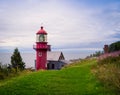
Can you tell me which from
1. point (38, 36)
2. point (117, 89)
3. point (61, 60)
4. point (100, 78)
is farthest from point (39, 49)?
point (117, 89)

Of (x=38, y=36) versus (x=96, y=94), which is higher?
(x=38, y=36)

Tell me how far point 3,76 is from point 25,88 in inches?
400

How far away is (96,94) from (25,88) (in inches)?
141

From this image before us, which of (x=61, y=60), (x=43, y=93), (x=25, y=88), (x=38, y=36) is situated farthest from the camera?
(x=61, y=60)

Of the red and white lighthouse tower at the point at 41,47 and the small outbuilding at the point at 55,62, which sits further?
the small outbuilding at the point at 55,62

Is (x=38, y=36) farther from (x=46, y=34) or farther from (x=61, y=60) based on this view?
(x=61, y=60)

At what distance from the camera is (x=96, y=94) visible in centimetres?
1127

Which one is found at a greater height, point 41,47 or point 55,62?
point 41,47

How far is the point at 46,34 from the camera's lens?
39.8 m

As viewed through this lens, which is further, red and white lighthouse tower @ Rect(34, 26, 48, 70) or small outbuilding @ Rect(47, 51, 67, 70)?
small outbuilding @ Rect(47, 51, 67, 70)

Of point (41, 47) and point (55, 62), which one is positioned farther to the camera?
point (55, 62)

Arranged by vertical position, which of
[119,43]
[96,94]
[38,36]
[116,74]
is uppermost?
[38,36]

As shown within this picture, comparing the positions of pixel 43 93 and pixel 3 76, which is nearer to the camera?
pixel 43 93

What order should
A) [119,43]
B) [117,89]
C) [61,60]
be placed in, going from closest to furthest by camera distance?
[117,89] < [119,43] < [61,60]
